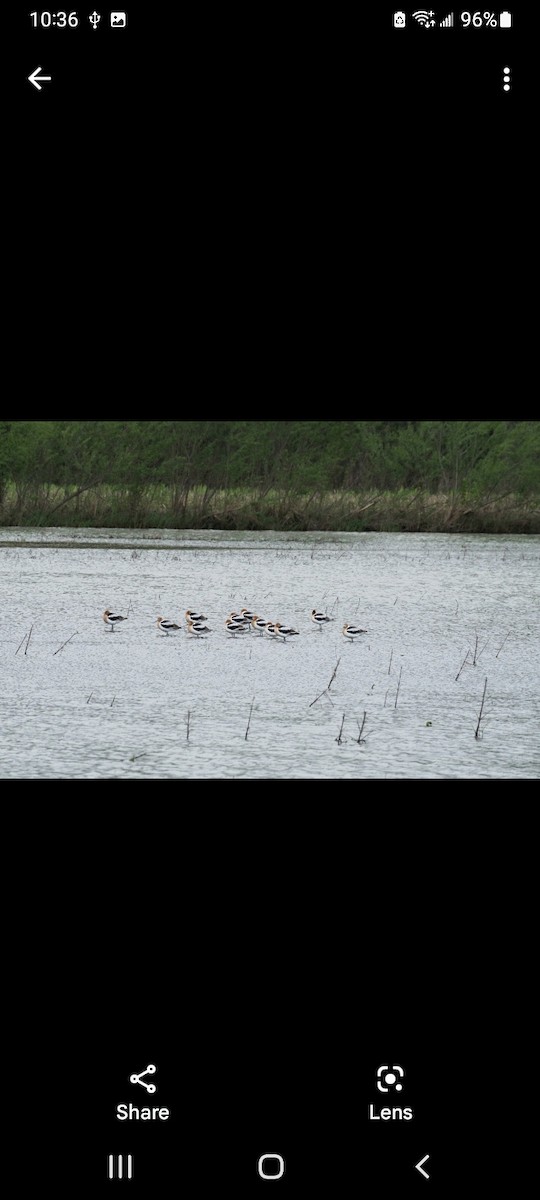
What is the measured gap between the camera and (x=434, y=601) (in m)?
21.2

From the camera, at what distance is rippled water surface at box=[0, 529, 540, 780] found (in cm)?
1006

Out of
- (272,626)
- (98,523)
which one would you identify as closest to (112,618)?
(272,626)

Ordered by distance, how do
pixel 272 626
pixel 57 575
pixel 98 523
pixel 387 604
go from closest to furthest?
pixel 272 626, pixel 387 604, pixel 57 575, pixel 98 523

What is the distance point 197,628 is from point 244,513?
60.4 feet

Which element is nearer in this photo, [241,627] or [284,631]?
[284,631]

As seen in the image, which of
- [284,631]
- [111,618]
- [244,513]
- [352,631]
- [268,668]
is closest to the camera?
[268,668]

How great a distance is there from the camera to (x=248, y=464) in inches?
1479

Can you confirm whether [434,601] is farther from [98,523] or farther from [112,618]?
[98,523]

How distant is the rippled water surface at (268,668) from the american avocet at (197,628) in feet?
0.41

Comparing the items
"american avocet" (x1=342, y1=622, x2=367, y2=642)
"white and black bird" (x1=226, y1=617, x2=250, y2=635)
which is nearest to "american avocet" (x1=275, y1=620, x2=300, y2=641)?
"white and black bird" (x1=226, y1=617, x2=250, y2=635)

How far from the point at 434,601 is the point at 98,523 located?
15299 mm

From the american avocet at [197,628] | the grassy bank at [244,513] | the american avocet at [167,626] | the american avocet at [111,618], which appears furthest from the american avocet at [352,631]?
the grassy bank at [244,513]

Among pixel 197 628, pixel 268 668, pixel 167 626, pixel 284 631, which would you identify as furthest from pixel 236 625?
pixel 268 668

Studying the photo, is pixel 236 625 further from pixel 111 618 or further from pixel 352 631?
pixel 111 618
